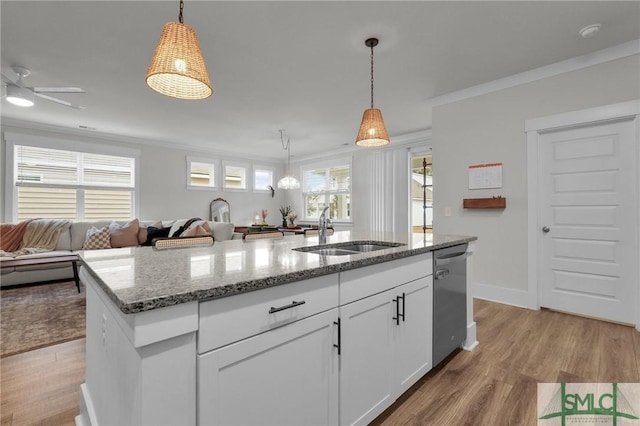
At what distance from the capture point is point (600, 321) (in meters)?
2.86

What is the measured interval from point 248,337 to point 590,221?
11.5 ft

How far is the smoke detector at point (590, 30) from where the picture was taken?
7.91 ft

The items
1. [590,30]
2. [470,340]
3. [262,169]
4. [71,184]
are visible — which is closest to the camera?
[470,340]

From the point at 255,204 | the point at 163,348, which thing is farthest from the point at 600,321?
the point at 255,204

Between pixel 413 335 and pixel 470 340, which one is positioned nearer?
pixel 413 335

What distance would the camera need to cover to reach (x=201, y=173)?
6945 millimetres

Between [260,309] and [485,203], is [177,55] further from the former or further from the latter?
[485,203]

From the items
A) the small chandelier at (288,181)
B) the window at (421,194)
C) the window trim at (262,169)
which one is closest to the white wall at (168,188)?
the window trim at (262,169)

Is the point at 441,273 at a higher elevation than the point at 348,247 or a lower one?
lower

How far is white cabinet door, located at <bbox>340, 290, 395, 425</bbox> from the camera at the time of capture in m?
1.29

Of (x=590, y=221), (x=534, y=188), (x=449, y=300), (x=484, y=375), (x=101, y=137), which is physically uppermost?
(x=101, y=137)

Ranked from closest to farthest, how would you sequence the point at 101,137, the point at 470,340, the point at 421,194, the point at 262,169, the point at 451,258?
the point at 451,258 < the point at 470,340 < the point at 101,137 < the point at 421,194 < the point at 262,169

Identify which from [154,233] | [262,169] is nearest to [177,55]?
[154,233]

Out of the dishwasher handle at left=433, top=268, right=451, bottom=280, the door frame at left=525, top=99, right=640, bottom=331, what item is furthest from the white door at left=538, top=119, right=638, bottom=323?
the dishwasher handle at left=433, top=268, right=451, bottom=280
